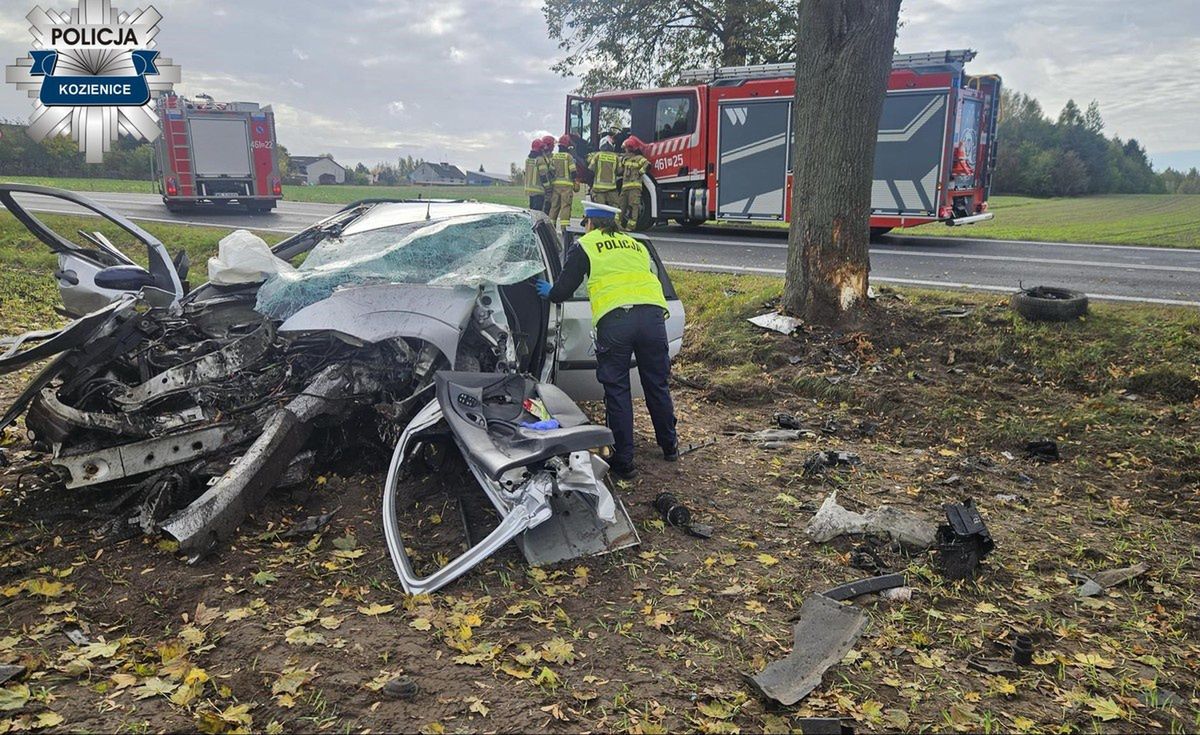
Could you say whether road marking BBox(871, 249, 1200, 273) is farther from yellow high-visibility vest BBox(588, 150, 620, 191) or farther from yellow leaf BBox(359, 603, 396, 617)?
yellow leaf BBox(359, 603, 396, 617)

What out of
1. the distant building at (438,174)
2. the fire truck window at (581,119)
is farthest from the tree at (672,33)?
the distant building at (438,174)

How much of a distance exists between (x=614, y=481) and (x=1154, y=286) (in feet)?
25.7

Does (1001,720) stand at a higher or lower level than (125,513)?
lower

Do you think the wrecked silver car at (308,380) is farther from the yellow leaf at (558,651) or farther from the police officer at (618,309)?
the yellow leaf at (558,651)

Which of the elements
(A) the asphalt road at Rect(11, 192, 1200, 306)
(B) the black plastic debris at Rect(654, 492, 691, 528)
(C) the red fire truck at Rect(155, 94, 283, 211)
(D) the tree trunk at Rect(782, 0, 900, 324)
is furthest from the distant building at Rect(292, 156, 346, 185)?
(B) the black plastic debris at Rect(654, 492, 691, 528)

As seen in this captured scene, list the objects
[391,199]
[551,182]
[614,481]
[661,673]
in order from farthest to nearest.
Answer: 1. [551,182]
2. [391,199]
3. [614,481]
4. [661,673]

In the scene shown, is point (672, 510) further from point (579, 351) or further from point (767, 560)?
point (579, 351)

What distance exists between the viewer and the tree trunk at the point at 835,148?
285 inches

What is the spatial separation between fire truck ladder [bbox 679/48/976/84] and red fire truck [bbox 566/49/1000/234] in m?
0.02

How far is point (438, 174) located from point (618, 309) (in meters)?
48.4

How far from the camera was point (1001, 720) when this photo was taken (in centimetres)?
274

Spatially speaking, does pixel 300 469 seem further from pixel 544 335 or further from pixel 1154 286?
pixel 1154 286

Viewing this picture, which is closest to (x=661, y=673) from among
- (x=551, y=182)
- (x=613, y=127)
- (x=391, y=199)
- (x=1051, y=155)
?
(x=391, y=199)

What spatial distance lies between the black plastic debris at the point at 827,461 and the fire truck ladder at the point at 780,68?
8.33 meters
